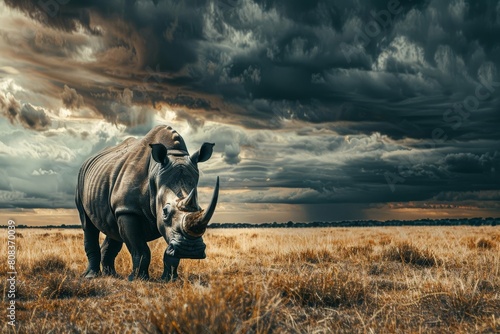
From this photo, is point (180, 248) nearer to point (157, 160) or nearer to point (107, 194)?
point (157, 160)

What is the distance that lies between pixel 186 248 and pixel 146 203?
5.05ft

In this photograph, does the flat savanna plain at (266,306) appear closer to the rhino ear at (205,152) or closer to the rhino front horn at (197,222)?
the rhino front horn at (197,222)

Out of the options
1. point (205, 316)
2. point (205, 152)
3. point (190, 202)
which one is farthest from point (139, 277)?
point (205, 316)

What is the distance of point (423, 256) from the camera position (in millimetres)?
9438

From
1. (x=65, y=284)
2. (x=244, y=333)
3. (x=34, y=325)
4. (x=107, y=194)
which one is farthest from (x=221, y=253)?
(x=244, y=333)

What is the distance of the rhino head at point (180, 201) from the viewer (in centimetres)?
635

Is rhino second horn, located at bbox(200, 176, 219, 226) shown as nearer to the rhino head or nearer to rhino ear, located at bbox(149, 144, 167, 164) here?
the rhino head

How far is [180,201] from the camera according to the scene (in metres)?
6.78

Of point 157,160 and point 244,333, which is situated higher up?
point 157,160

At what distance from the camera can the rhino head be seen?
635 cm

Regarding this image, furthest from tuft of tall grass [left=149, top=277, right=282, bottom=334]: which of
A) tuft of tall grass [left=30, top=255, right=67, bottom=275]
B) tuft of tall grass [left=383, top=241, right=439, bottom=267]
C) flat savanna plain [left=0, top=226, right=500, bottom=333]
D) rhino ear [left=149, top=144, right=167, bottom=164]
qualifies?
tuft of tall grass [left=30, top=255, right=67, bottom=275]

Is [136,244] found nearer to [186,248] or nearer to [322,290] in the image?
[186,248]

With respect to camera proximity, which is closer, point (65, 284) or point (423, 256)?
point (65, 284)

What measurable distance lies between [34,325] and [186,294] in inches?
58.0
